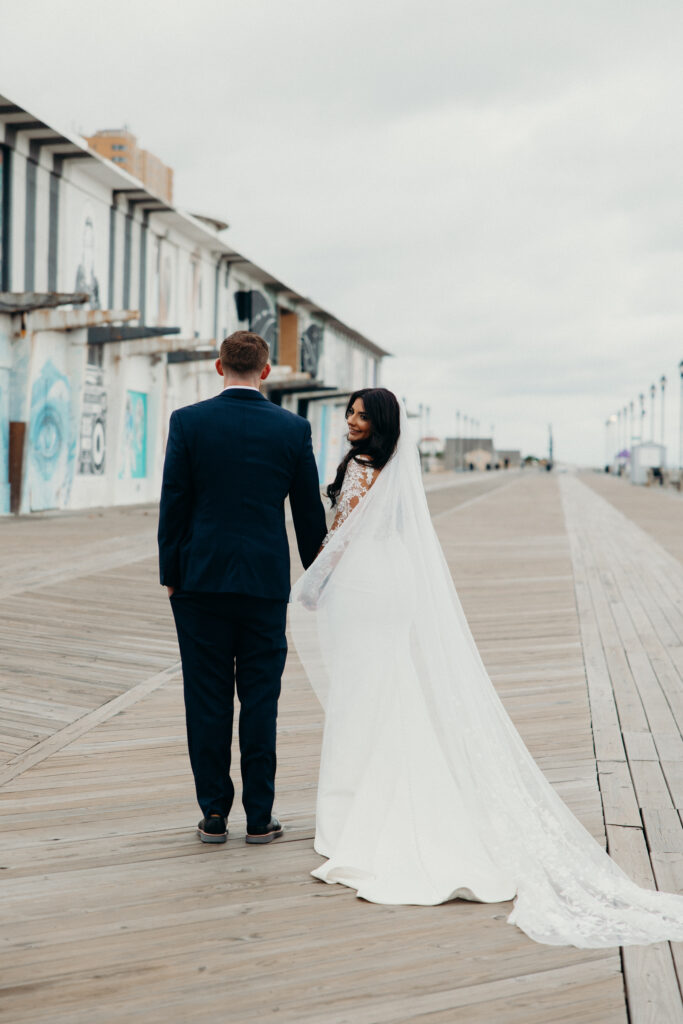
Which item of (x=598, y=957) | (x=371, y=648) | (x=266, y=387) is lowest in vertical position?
(x=598, y=957)

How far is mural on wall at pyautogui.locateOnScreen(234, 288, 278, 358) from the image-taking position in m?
33.8

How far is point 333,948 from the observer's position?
2844 millimetres

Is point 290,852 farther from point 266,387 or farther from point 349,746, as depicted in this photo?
point 266,387

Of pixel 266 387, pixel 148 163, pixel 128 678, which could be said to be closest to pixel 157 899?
pixel 128 678

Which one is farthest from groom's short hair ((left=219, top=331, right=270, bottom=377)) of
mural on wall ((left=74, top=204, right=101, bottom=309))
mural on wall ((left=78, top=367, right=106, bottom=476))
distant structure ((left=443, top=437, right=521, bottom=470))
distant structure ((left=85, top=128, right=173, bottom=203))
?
distant structure ((left=443, top=437, right=521, bottom=470))

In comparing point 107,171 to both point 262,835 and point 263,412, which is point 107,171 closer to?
point 263,412

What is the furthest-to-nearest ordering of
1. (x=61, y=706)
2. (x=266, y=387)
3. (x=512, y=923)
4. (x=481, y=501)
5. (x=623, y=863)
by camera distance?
(x=266, y=387) < (x=481, y=501) < (x=61, y=706) < (x=623, y=863) < (x=512, y=923)

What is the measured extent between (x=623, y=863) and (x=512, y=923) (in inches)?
26.7

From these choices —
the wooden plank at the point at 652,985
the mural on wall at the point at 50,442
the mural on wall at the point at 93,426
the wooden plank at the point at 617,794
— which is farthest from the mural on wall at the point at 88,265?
the wooden plank at the point at 652,985

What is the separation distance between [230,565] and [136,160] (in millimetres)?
41910

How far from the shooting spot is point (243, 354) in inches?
142

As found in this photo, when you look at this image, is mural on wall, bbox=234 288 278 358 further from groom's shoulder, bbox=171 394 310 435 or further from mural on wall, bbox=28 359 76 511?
groom's shoulder, bbox=171 394 310 435

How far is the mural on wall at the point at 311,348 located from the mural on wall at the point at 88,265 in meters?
17.9

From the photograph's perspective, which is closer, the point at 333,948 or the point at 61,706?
the point at 333,948
